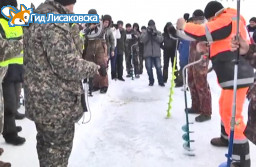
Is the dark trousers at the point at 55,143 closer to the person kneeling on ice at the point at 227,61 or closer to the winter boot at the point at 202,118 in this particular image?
the person kneeling on ice at the point at 227,61

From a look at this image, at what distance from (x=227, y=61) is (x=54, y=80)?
202 cm

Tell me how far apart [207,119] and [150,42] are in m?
4.23

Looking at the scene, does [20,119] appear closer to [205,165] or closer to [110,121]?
[110,121]

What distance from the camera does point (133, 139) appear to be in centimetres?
453

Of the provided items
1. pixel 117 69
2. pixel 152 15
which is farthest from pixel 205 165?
pixel 152 15

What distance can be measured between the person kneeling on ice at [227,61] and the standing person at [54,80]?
56.4 inches

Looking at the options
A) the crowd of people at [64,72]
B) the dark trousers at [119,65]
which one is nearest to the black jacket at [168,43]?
the dark trousers at [119,65]

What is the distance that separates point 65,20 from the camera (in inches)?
97.1

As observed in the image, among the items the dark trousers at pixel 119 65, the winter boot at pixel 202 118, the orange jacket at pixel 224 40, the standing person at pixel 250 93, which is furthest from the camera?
the dark trousers at pixel 119 65

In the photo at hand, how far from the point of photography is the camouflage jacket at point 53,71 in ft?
7.73

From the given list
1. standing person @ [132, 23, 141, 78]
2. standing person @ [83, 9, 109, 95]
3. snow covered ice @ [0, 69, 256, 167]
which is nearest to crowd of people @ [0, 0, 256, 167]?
snow covered ice @ [0, 69, 256, 167]

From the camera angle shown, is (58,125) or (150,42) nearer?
(58,125)

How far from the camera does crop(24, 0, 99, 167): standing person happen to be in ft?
7.76

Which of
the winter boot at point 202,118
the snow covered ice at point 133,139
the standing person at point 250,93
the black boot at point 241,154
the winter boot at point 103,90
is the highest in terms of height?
the standing person at point 250,93
